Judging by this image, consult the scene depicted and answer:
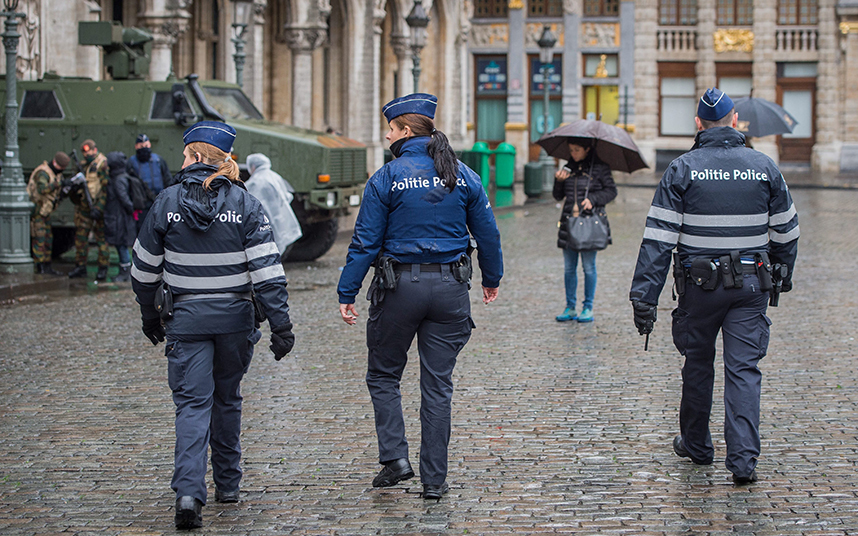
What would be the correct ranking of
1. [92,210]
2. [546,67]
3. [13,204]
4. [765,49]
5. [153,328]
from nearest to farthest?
[153,328] < [92,210] < [13,204] < [546,67] < [765,49]

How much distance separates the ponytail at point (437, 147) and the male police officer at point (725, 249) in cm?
98

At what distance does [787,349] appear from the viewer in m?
9.34

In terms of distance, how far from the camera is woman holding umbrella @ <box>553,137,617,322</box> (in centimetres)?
1059

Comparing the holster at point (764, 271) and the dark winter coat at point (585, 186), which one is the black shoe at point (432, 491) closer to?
the holster at point (764, 271)

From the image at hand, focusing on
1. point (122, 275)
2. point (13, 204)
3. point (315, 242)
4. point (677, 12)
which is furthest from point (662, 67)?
point (13, 204)

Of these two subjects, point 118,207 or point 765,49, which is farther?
point 765,49

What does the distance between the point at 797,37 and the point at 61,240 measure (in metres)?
32.1

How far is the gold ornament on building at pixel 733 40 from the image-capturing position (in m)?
42.6

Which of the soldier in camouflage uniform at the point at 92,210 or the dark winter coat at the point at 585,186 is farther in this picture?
the soldier in camouflage uniform at the point at 92,210

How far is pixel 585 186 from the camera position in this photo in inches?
418

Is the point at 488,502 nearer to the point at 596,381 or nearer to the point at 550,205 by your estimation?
the point at 596,381

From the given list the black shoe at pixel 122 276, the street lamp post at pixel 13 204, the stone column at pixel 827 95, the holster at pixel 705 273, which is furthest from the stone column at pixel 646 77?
the holster at pixel 705 273

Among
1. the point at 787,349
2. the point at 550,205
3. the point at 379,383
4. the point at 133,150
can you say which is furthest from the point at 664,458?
the point at 550,205

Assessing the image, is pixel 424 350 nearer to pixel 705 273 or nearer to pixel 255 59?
pixel 705 273
